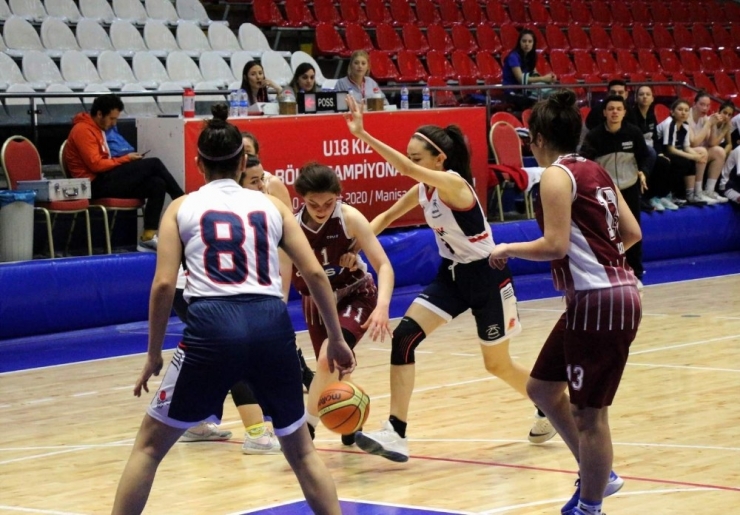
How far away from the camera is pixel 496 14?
1897cm

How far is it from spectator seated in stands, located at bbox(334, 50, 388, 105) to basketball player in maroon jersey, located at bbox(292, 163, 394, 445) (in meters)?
6.29

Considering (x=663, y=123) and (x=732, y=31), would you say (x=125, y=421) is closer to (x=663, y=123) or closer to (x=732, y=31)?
(x=663, y=123)

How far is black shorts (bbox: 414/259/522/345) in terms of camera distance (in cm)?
632

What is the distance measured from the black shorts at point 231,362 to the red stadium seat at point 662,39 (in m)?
17.7

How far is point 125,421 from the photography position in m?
7.39

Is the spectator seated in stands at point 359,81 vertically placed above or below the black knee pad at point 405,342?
above

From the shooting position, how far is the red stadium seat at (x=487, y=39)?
18094mm

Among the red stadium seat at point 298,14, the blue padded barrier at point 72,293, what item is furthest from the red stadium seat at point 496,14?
the blue padded barrier at point 72,293

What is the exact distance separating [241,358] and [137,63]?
9.96 metres

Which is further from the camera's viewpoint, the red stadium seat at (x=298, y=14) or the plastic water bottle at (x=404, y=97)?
the red stadium seat at (x=298, y=14)

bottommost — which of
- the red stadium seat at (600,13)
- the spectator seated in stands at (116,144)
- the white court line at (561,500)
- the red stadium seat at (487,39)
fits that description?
the white court line at (561,500)

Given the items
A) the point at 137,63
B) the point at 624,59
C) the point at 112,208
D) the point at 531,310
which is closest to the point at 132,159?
the point at 112,208

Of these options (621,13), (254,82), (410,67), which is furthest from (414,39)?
(254,82)

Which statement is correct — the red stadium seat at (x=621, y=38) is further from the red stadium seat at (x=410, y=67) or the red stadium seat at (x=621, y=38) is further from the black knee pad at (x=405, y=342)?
the black knee pad at (x=405, y=342)
